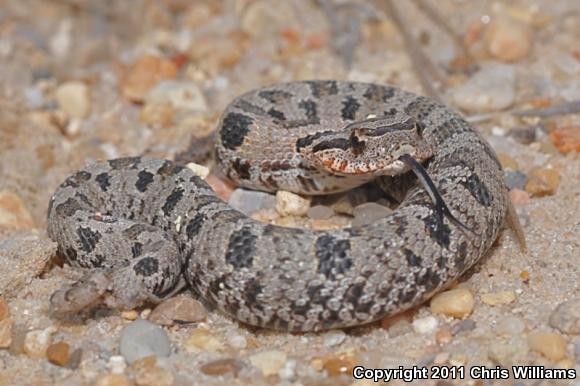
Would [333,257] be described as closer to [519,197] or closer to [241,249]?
[241,249]

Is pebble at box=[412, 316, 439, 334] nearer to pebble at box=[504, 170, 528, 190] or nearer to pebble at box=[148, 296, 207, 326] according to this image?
pebble at box=[148, 296, 207, 326]

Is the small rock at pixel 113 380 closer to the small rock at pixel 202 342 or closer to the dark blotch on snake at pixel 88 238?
the small rock at pixel 202 342

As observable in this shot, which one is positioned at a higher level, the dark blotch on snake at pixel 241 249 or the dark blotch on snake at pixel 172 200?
the dark blotch on snake at pixel 172 200

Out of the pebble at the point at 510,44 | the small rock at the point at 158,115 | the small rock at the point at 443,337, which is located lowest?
the small rock at the point at 443,337

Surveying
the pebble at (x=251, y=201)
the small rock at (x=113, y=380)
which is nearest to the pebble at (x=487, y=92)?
the pebble at (x=251, y=201)

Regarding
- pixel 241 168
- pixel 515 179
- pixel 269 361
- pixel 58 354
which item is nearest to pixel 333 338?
pixel 269 361

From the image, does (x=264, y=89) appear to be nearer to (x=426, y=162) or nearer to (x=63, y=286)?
(x=426, y=162)
